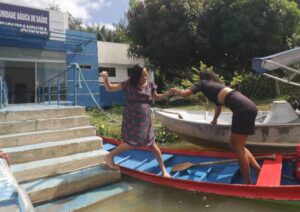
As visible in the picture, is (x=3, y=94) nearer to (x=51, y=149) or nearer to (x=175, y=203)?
(x=51, y=149)

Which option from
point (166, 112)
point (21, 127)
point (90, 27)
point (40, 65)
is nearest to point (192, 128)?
point (166, 112)

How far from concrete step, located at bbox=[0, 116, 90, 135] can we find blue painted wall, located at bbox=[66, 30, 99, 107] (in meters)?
8.22

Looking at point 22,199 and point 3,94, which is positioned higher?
point 3,94

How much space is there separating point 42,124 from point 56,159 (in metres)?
0.83

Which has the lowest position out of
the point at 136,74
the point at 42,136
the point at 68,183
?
the point at 68,183

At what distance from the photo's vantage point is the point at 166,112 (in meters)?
8.16

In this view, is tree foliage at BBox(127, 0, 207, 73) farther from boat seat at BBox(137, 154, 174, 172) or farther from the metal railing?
boat seat at BBox(137, 154, 174, 172)

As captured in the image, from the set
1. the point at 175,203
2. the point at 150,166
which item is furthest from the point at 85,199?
the point at 150,166

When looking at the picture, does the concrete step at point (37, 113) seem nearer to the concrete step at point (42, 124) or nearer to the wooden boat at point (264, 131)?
the concrete step at point (42, 124)

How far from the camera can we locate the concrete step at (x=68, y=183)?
4.26m

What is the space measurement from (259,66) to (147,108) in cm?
260

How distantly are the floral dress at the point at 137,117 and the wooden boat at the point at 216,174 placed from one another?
0.54 meters

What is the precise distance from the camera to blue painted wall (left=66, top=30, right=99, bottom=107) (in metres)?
15.0

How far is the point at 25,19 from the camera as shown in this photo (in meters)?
12.9
